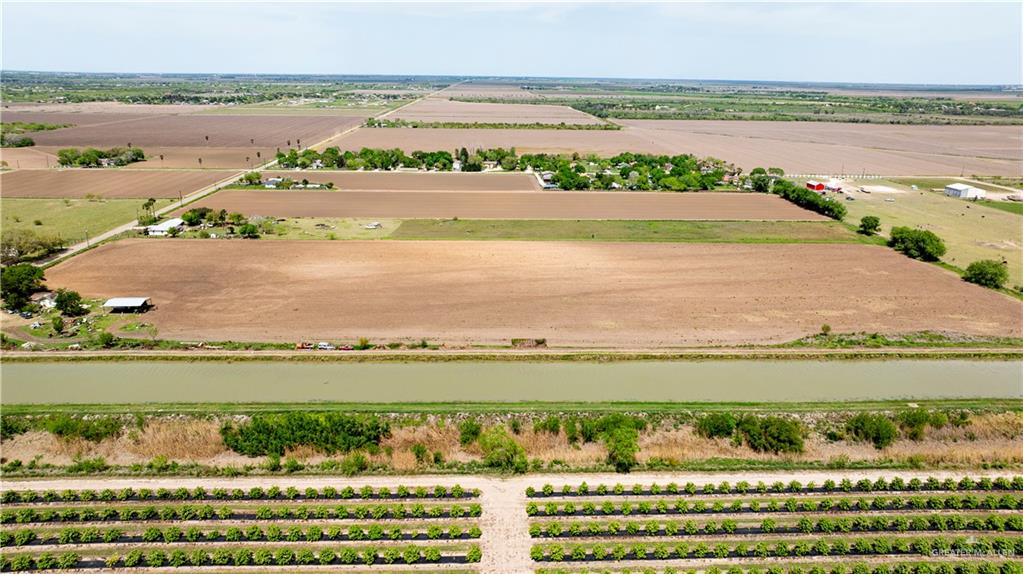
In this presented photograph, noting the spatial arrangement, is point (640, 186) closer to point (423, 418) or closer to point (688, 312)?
point (688, 312)

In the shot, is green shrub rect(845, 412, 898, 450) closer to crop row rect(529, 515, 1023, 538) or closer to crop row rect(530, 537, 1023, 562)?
crop row rect(529, 515, 1023, 538)

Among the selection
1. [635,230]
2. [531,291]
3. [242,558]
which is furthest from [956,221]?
[242,558]

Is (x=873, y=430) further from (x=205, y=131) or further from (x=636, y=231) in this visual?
(x=205, y=131)

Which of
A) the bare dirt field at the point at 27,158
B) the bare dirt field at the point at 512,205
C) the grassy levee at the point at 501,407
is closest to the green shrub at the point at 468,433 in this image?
the grassy levee at the point at 501,407

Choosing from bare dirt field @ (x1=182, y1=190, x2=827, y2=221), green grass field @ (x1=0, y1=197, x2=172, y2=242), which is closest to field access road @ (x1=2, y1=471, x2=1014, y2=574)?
green grass field @ (x1=0, y1=197, x2=172, y2=242)

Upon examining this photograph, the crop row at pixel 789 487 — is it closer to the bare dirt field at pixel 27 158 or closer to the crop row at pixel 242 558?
the crop row at pixel 242 558

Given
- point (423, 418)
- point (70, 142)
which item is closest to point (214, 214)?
point (423, 418)
